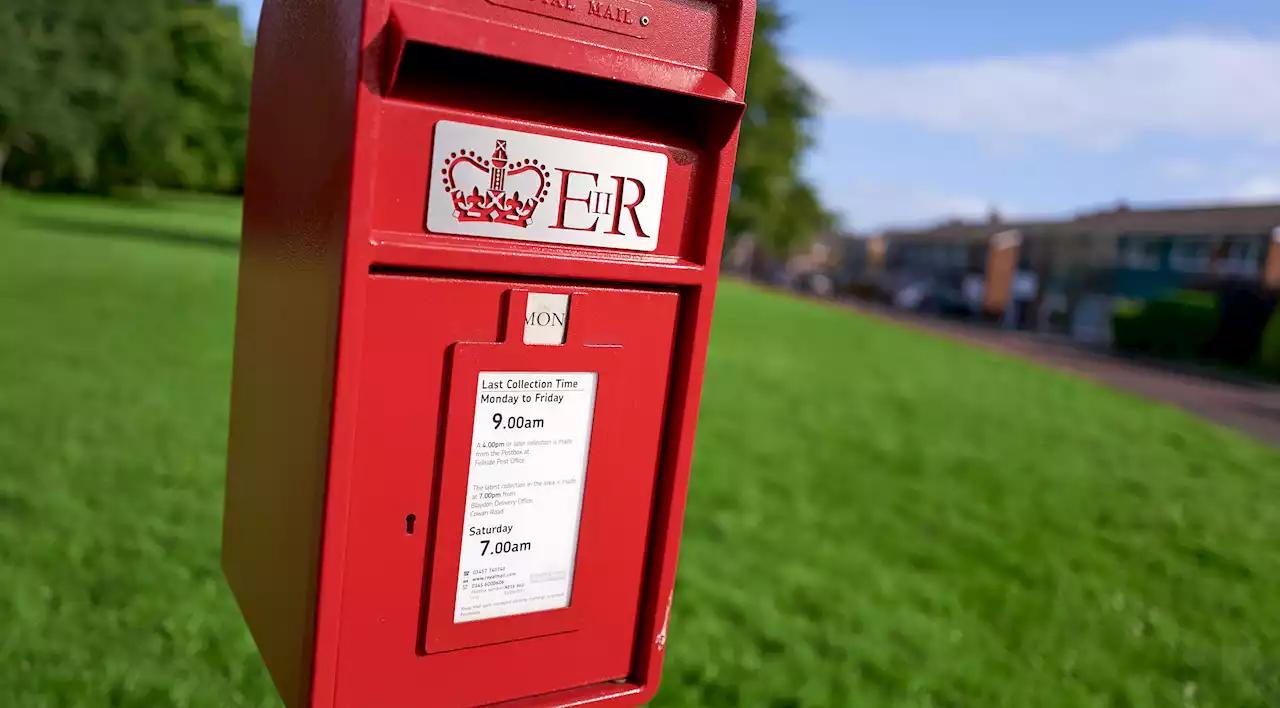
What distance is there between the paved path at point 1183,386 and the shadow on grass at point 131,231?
20.4m

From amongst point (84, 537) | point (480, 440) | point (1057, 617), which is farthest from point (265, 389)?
point (1057, 617)

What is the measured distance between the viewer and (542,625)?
1.72m

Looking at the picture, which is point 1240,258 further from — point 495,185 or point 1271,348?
point 495,185

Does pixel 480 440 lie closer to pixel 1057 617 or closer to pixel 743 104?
pixel 743 104

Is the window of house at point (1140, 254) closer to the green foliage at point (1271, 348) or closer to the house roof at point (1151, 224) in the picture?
the house roof at point (1151, 224)

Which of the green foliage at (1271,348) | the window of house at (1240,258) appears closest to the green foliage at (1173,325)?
the green foliage at (1271,348)

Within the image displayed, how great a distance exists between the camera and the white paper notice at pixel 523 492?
1.58m

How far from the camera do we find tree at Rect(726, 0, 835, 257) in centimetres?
3117

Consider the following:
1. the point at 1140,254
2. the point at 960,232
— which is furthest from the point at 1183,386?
the point at 960,232

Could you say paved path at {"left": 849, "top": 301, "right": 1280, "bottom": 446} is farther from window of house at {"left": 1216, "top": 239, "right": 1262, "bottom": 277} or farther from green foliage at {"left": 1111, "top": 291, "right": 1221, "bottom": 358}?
window of house at {"left": 1216, "top": 239, "right": 1262, "bottom": 277}

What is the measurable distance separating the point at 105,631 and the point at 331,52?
2529 mm

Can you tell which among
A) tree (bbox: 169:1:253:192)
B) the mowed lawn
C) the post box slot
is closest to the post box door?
the post box slot

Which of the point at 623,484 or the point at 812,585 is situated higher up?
the point at 623,484

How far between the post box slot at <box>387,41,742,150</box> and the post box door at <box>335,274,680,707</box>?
28 centimetres
